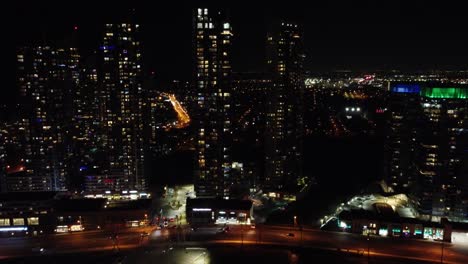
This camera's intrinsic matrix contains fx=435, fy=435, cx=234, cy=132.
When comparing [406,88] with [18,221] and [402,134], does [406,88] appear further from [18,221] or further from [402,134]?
[18,221]

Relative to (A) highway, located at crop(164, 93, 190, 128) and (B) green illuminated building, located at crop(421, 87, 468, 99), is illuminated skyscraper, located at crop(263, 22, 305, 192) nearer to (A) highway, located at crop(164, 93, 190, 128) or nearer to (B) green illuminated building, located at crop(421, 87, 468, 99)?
(B) green illuminated building, located at crop(421, 87, 468, 99)

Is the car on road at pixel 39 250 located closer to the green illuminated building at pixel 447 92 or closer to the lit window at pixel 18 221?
the lit window at pixel 18 221

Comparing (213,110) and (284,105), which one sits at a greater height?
(284,105)

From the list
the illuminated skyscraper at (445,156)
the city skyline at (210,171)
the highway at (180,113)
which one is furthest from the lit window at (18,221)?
the highway at (180,113)

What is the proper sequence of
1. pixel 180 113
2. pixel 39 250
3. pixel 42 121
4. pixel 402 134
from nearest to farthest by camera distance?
pixel 39 250, pixel 402 134, pixel 42 121, pixel 180 113

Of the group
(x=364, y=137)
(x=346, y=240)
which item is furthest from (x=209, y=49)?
(x=364, y=137)

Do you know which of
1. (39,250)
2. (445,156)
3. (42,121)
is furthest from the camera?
(42,121)

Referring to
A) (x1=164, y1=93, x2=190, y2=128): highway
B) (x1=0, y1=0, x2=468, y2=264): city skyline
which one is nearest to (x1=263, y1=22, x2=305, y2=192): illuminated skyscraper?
(x1=0, y1=0, x2=468, y2=264): city skyline

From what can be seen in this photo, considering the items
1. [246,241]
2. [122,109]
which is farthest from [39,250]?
[122,109]
